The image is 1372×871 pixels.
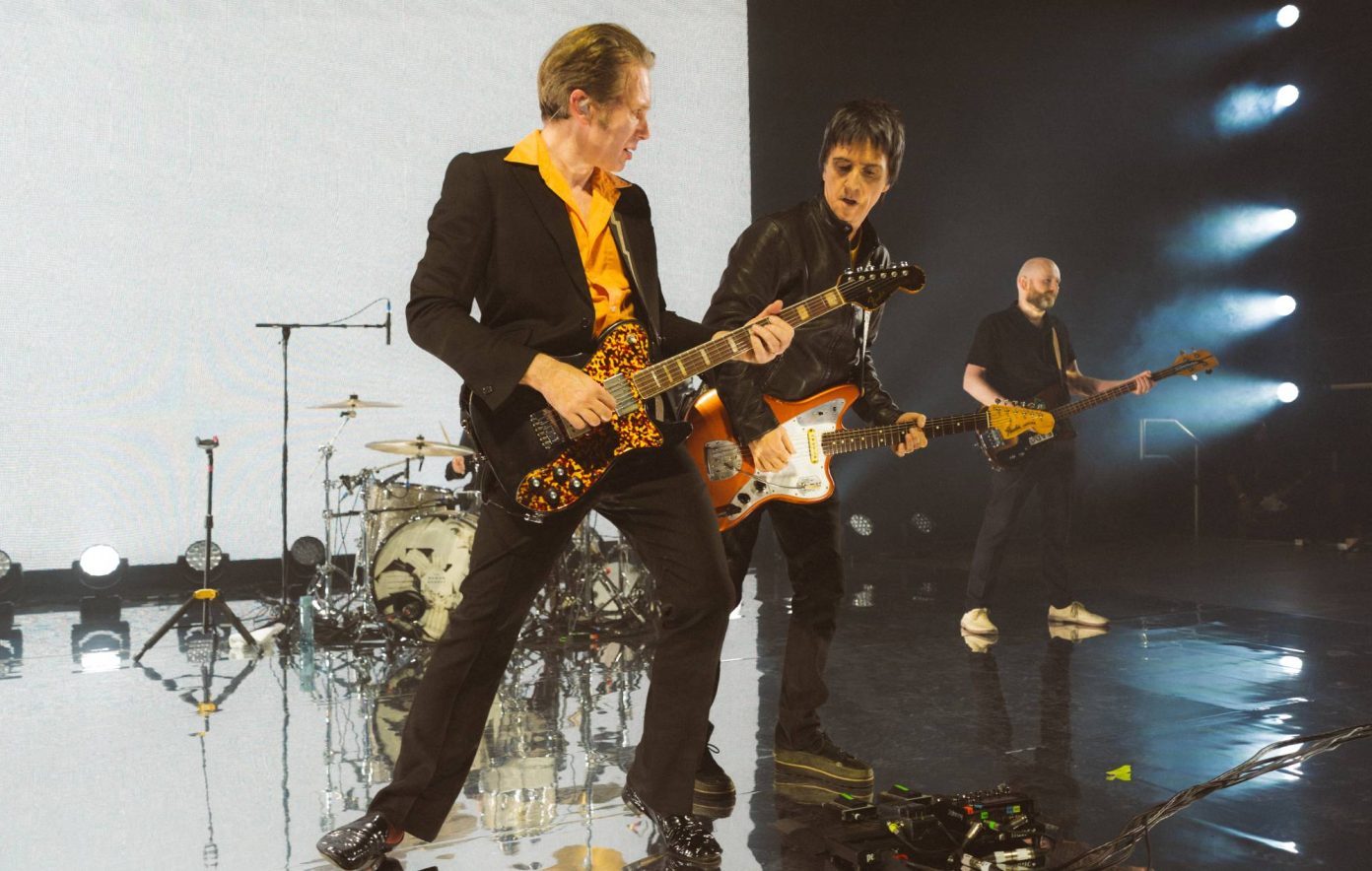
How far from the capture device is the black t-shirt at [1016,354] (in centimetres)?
593

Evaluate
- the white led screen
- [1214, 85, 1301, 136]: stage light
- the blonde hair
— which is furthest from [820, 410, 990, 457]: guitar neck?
[1214, 85, 1301, 136]: stage light

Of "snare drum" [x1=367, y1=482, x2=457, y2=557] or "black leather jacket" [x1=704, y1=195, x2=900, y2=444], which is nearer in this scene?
"black leather jacket" [x1=704, y1=195, x2=900, y2=444]

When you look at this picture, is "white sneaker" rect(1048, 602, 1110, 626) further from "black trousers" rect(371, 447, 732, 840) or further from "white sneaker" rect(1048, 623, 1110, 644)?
"black trousers" rect(371, 447, 732, 840)

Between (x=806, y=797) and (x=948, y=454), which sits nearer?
(x=806, y=797)

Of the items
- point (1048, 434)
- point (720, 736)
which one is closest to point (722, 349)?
point (720, 736)

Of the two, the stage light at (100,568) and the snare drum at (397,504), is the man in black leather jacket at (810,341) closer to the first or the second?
the snare drum at (397,504)

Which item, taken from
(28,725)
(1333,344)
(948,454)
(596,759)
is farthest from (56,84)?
(1333,344)

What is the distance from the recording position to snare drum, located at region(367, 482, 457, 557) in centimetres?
586

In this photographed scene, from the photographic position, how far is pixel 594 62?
2.36m

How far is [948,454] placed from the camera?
10508mm

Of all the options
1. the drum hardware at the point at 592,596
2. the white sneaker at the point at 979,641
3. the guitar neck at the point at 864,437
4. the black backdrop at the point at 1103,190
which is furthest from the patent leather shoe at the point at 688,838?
the black backdrop at the point at 1103,190

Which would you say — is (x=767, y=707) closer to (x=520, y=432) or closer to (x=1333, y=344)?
(x=520, y=432)

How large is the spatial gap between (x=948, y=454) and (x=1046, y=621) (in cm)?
462

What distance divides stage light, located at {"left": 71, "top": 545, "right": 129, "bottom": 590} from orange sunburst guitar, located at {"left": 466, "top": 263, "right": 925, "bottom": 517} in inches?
248
